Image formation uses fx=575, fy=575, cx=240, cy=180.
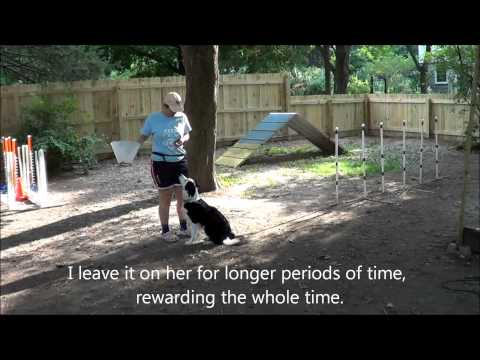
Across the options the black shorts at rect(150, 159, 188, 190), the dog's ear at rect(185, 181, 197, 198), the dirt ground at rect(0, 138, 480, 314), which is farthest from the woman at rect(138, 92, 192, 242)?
the dirt ground at rect(0, 138, 480, 314)

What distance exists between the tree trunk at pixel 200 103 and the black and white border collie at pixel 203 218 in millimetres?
2727

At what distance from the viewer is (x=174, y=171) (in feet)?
18.9

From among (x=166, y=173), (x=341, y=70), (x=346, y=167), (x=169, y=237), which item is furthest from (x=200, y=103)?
(x=341, y=70)

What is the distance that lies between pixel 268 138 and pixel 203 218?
6245mm

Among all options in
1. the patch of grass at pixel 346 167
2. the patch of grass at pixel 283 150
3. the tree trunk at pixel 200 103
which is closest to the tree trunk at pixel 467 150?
the tree trunk at pixel 200 103

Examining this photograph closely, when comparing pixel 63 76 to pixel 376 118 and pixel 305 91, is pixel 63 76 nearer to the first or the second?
pixel 376 118

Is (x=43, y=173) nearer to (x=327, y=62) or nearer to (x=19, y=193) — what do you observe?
(x=19, y=193)

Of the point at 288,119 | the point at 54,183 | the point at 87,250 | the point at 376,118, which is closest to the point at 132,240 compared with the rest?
the point at 87,250

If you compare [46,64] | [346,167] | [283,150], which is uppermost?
[46,64]

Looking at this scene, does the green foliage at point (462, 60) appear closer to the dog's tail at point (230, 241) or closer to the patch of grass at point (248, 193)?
the patch of grass at point (248, 193)

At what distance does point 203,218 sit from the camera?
5668mm

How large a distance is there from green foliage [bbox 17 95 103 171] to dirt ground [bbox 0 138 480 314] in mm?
1893

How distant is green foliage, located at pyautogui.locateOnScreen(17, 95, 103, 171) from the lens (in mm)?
10923

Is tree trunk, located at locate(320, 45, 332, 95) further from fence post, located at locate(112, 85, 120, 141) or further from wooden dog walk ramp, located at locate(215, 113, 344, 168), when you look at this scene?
fence post, located at locate(112, 85, 120, 141)
